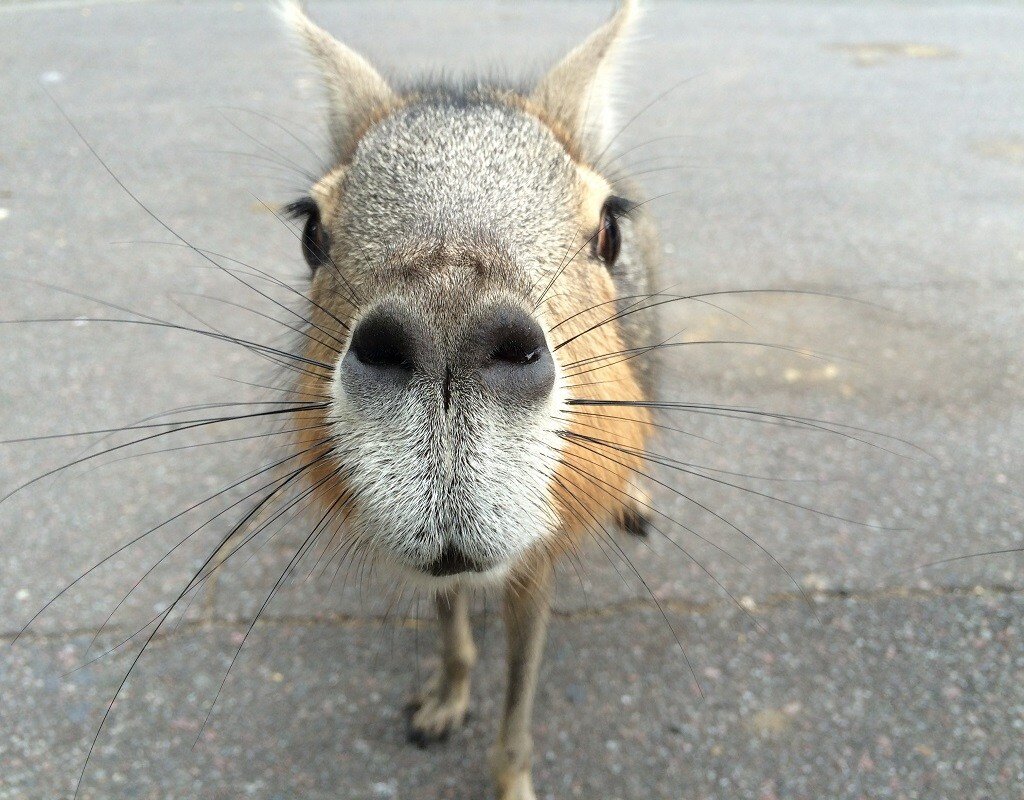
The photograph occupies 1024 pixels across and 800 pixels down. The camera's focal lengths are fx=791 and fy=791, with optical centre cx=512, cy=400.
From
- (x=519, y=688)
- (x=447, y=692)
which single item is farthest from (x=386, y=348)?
(x=447, y=692)

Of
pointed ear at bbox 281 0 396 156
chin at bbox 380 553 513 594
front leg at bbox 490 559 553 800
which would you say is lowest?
front leg at bbox 490 559 553 800

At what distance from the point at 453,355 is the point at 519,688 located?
129cm

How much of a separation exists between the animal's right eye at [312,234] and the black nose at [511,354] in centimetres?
83

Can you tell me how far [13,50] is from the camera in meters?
9.18

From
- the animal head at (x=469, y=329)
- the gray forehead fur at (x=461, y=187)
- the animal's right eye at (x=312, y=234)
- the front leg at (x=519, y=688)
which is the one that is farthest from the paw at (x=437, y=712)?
the gray forehead fur at (x=461, y=187)

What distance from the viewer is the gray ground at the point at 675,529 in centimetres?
240

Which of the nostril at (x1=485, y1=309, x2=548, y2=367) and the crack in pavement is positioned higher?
Answer: the nostril at (x1=485, y1=309, x2=548, y2=367)

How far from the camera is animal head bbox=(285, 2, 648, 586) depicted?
1336 millimetres

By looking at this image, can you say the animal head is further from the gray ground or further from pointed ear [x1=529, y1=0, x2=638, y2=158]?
the gray ground

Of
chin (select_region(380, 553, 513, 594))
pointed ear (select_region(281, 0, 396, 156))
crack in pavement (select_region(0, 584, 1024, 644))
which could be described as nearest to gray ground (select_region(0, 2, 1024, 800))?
crack in pavement (select_region(0, 584, 1024, 644))

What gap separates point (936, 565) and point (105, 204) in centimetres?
563

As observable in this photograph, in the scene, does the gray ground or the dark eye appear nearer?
the dark eye

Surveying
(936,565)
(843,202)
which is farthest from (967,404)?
(843,202)

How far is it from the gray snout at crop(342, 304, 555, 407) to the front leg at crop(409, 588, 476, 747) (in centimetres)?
122
